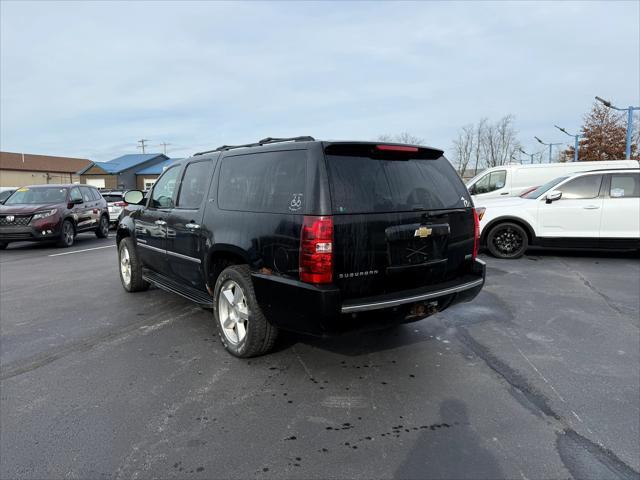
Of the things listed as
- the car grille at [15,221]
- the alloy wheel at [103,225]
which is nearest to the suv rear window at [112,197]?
the alloy wheel at [103,225]

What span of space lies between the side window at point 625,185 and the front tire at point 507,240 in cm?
182

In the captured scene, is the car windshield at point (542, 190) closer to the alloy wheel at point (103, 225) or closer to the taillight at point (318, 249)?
the taillight at point (318, 249)

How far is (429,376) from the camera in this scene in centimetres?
349

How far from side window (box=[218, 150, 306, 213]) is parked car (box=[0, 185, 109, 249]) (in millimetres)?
9634

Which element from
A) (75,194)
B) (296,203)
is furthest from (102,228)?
(296,203)

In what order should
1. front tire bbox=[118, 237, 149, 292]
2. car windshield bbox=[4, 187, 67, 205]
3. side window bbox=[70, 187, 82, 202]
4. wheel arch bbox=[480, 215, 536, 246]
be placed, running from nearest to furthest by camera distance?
front tire bbox=[118, 237, 149, 292] < wheel arch bbox=[480, 215, 536, 246] < car windshield bbox=[4, 187, 67, 205] < side window bbox=[70, 187, 82, 202]

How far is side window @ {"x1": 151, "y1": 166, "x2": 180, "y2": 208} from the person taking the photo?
5.07 meters

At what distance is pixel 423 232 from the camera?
11.1 ft

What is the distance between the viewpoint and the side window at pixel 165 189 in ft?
16.6

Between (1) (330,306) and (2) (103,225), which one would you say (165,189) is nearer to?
(1) (330,306)

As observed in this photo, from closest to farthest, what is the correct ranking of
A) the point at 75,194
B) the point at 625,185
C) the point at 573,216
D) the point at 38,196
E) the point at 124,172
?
the point at 625,185, the point at 573,216, the point at 38,196, the point at 75,194, the point at 124,172

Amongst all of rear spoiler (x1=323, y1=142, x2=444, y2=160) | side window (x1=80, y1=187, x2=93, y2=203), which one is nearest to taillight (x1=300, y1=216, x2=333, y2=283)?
rear spoiler (x1=323, y1=142, x2=444, y2=160)

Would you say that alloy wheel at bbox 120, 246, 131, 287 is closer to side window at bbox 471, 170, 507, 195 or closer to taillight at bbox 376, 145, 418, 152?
taillight at bbox 376, 145, 418, 152

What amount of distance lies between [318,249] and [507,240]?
7.15 m
